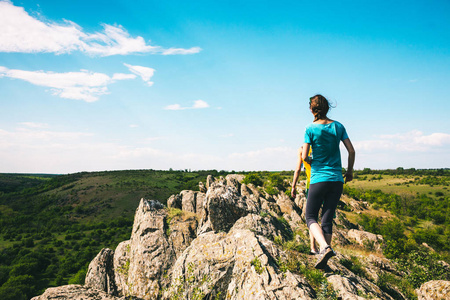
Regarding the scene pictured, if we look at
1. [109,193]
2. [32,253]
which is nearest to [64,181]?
[109,193]

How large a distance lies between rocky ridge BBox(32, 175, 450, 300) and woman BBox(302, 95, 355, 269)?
1.26m

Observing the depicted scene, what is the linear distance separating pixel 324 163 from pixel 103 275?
1491cm

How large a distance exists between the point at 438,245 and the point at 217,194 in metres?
66.9

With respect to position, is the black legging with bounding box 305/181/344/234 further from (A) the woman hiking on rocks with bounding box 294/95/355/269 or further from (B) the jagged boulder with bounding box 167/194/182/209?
(B) the jagged boulder with bounding box 167/194/182/209

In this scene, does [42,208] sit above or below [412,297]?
below

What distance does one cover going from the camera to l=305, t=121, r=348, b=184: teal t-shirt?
17.6 feet

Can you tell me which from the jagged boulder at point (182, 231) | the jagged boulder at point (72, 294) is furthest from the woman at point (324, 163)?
the jagged boulder at point (72, 294)

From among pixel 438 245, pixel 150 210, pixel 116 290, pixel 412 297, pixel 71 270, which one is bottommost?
pixel 71 270

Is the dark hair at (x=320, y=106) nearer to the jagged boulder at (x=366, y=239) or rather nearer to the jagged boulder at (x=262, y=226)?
the jagged boulder at (x=262, y=226)

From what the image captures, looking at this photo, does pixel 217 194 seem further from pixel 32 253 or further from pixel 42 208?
pixel 42 208

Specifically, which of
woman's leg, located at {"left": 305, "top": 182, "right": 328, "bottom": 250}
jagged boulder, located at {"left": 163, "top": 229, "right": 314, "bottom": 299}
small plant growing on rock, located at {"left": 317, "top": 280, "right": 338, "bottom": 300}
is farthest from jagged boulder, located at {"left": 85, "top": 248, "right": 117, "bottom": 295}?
woman's leg, located at {"left": 305, "top": 182, "right": 328, "bottom": 250}

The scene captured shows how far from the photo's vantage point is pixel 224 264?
25.3 ft

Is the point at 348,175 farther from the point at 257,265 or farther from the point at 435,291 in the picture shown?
the point at 435,291

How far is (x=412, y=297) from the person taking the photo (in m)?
8.24
